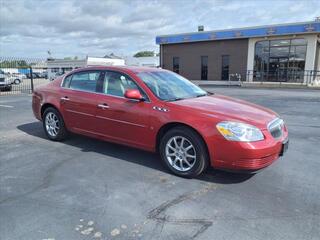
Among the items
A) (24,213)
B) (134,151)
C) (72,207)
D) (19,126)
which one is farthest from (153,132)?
(19,126)

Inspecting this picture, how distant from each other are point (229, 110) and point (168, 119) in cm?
87

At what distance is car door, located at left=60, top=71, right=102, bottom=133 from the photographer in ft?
17.3

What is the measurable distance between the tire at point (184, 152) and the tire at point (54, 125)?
2.51 metres

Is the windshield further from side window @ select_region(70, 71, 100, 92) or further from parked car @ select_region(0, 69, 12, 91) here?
parked car @ select_region(0, 69, 12, 91)

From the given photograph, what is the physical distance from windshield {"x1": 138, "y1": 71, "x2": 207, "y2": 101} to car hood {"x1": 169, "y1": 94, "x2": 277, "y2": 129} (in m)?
Answer: 0.26

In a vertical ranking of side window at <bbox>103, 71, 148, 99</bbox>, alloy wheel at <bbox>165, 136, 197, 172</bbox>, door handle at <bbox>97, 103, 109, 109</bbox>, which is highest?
side window at <bbox>103, 71, 148, 99</bbox>

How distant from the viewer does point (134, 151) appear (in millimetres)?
5445

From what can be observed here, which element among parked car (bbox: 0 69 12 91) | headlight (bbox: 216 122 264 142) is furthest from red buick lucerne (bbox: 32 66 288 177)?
parked car (bbox: 0 69 12 91)

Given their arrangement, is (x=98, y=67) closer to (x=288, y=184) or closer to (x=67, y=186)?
(x=67, y=186)

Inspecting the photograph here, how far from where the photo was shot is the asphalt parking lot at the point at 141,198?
9.54 ft

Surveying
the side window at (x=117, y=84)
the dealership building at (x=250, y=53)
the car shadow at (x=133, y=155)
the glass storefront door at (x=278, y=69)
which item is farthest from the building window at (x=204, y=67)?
the side window at (x=117, y=84)

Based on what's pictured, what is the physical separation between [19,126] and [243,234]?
22.0 feet

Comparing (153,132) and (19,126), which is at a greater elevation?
(153,132)

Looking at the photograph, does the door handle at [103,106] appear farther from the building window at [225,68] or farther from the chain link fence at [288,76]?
the building window at [225,68]
